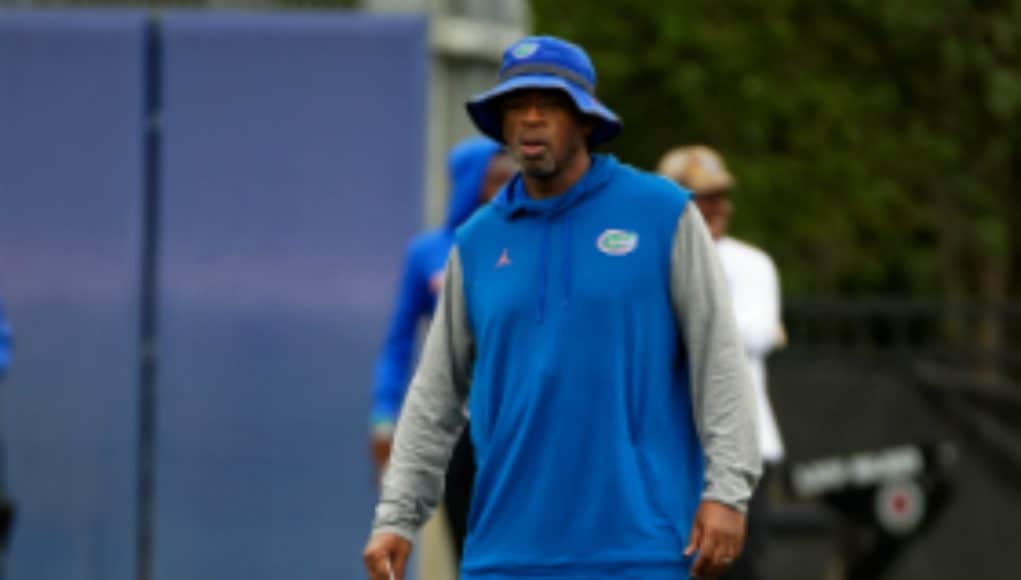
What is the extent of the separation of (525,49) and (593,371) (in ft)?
2.20

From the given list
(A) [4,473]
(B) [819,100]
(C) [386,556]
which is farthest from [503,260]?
(B) [819,100]

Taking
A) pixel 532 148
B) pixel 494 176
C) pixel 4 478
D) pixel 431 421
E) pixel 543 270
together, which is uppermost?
pixel 532 148

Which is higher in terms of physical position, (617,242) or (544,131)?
(544,131)

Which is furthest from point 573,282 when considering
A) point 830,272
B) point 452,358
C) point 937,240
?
point 830,272

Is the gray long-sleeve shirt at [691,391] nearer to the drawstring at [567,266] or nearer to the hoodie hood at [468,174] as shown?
the drawstring at [567,266]

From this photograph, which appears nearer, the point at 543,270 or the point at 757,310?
the point at 543,270

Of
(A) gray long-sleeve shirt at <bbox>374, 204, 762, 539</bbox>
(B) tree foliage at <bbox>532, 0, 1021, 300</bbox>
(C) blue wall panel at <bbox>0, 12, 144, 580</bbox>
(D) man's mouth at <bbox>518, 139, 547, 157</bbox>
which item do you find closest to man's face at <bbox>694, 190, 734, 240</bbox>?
(A) gray long-sleeve shirt at <bbox>374, 204, 762, 539</bbox>

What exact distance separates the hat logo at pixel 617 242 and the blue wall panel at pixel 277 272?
4.96m

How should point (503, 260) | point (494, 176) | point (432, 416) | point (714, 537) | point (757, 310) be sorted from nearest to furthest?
1. point (714, 537)
2. point (503, 260)
3. point (432, 416)
4. point (494, 176)
5. point (757, 310)

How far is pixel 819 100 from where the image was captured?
20.3 meters

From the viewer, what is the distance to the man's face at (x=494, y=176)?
709 cm

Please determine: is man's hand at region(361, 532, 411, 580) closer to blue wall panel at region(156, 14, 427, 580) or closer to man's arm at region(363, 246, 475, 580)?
man's arm at region(363, 246, 475, 580)

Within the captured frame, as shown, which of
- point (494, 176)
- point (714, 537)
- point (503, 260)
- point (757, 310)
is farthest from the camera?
point (757, 310)

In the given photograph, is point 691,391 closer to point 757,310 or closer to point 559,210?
point 559,210
